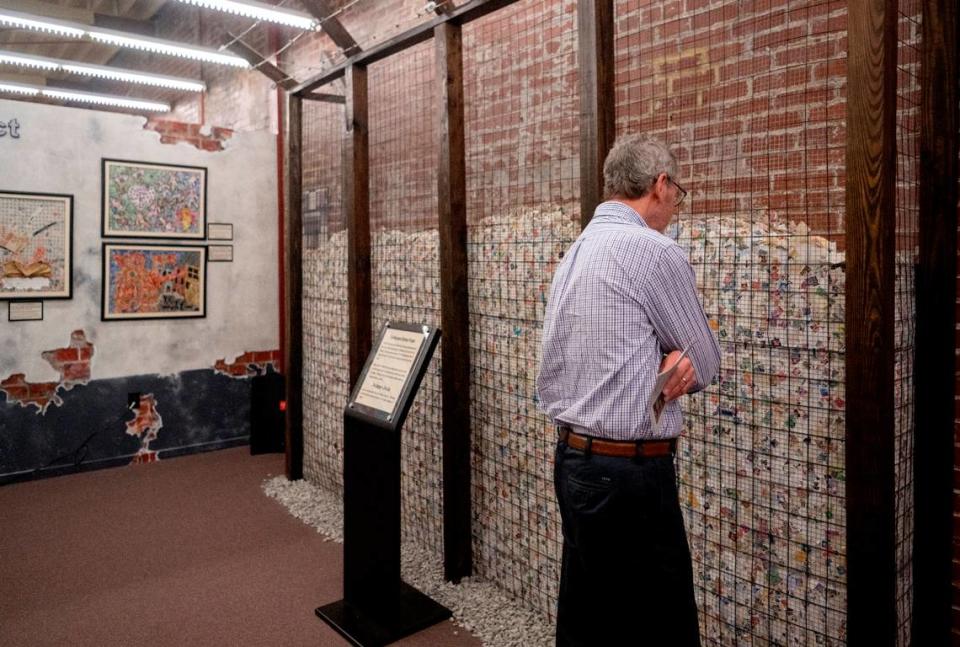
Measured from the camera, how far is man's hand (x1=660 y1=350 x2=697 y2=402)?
1769 millimetres

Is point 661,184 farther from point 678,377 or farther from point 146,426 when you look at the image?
point 146,426

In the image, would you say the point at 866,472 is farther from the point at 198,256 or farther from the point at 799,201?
the point at 198,256

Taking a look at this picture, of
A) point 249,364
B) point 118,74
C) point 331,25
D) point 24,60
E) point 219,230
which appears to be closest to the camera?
point 331,25

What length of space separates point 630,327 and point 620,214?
0.32 m

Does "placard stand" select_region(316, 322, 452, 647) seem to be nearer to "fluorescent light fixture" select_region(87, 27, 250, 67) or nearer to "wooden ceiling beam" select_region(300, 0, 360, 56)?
"wooden ceiling beam" select_region(300, 0, 360, 56)

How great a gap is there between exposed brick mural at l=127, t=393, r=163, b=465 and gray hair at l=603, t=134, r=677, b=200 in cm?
454

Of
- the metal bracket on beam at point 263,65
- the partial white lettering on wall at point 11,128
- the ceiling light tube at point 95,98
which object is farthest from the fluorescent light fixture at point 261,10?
the ceiling light tube at point 95,98

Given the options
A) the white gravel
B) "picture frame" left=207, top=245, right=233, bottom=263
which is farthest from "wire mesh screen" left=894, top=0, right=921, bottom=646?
"picture frame" left=207, top=245, right=233, bottom=263

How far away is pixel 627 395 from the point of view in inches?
70.3

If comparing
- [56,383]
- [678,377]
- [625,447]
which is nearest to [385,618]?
[625,447]

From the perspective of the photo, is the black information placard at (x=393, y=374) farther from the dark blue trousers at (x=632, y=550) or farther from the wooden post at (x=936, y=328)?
the wooden post at (x=936, y=328)

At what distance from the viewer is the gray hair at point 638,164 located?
1.88 metres

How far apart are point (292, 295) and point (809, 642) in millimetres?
3607

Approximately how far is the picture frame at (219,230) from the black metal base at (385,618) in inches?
137
